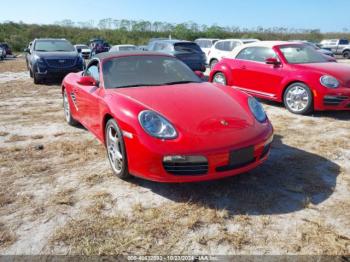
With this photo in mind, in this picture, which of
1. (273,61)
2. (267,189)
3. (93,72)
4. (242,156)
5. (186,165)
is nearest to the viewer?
(186,165)

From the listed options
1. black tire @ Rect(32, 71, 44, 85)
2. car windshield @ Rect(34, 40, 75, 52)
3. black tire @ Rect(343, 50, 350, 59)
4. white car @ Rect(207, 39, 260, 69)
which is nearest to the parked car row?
black tire @ Rect(32, 71, 44, 85)

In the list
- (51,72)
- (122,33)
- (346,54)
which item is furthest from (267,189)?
(122,33)

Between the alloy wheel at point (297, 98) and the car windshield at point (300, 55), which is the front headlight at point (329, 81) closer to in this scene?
the alloy wheel at point (297, 98)

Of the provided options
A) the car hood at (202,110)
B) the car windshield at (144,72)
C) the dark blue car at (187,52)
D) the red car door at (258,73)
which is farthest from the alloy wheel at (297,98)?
the dark blue car at (187,52)

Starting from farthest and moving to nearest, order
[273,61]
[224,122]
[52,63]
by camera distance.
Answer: [52,63]
[273,61]
[224,122]

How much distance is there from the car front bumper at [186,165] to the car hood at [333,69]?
3984 mm

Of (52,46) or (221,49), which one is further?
(221,49)

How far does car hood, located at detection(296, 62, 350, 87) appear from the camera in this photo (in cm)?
670

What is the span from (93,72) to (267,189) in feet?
9.79

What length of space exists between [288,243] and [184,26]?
56979mm

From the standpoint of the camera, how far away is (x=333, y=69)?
23.0 feet

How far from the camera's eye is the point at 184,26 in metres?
57.0

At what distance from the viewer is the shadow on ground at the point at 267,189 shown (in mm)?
3443

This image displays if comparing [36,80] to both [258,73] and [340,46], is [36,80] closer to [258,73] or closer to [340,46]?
[258,73]
